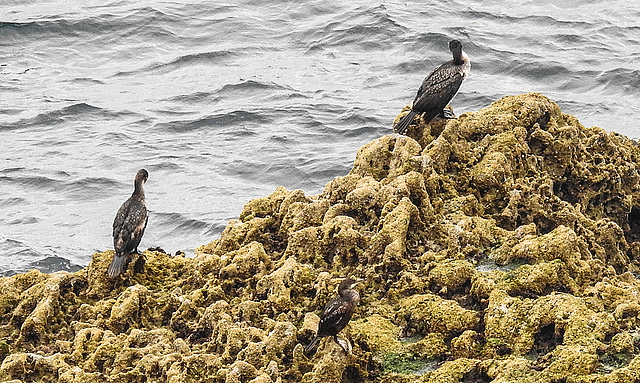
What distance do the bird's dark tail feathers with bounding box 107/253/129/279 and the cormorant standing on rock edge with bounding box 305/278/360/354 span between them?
247 centimetres

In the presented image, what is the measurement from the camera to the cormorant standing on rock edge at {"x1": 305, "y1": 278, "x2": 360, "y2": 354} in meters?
6.81

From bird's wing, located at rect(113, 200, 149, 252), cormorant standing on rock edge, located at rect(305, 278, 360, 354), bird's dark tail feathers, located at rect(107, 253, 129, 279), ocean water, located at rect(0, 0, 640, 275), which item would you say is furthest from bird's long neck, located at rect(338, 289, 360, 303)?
ocean water, located at rect(0, 0, 640, 275)

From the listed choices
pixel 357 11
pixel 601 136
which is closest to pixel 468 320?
pixel 601 136

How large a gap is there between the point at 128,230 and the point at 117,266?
96cm

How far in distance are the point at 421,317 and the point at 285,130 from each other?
17.0 meters

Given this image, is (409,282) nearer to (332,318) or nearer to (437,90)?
(332,318)

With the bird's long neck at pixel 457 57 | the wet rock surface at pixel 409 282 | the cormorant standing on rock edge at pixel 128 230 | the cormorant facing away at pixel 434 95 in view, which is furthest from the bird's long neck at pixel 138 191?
the bird's long neck at pixel 457 57

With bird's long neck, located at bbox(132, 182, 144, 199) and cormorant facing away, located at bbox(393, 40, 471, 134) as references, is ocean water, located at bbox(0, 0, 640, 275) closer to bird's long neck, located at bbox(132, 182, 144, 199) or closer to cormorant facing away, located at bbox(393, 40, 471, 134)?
bird's long neck, located at bbox(132, 182, 144, 199)

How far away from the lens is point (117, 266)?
8.74 meters

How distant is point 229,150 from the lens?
2278cm

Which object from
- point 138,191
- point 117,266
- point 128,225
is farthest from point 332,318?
point 138,191

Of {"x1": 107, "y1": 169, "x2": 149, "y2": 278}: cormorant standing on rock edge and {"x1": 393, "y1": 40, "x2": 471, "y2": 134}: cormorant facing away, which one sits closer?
{"x1": 107, "y1": 169, "x2": 149, "y2": 278}: cormorant standing on rock edge

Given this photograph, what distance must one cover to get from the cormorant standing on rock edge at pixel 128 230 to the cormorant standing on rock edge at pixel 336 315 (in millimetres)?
2529

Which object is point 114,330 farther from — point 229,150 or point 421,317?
point 229,150
